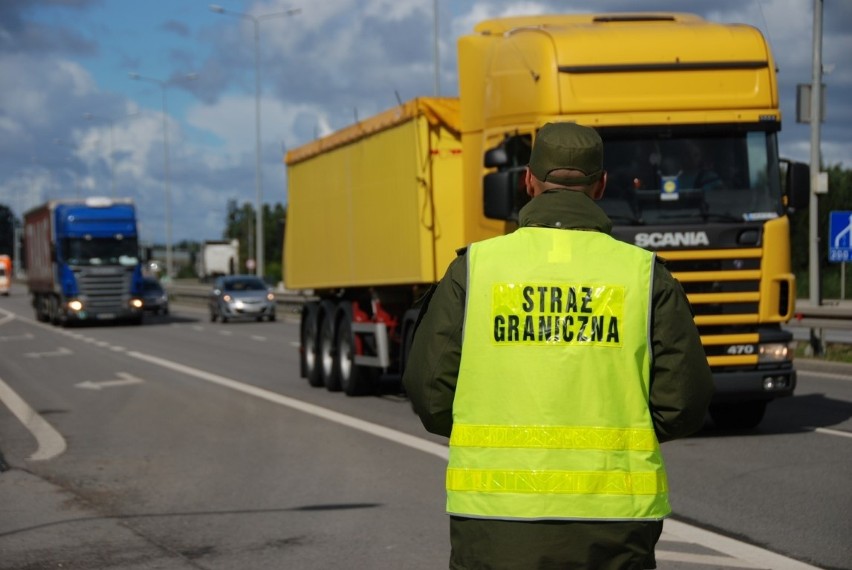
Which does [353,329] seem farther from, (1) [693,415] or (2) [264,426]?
(1) [693,415]

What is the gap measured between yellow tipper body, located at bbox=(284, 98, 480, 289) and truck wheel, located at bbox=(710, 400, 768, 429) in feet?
9.81

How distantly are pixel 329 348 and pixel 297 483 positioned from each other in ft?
27.1

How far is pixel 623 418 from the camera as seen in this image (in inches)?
140

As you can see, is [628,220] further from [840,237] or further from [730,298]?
[840,237]

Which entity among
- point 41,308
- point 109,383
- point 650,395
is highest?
point 650,395

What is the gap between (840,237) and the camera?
22.6 m

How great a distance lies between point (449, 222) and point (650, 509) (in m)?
11.8

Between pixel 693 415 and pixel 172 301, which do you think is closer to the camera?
pixel 693 415

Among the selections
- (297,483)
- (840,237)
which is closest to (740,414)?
(297,483)

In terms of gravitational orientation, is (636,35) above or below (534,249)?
above

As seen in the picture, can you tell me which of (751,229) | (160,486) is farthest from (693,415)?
(751,229)

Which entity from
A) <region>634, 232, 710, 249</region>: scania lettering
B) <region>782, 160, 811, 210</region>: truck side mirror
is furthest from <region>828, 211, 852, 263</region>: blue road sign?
<region>634, 232, 710, 249</region>: scania lettering

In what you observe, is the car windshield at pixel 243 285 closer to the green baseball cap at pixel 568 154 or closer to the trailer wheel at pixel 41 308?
the trailer wheel at pixel 41 308

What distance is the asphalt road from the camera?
8062 mm
